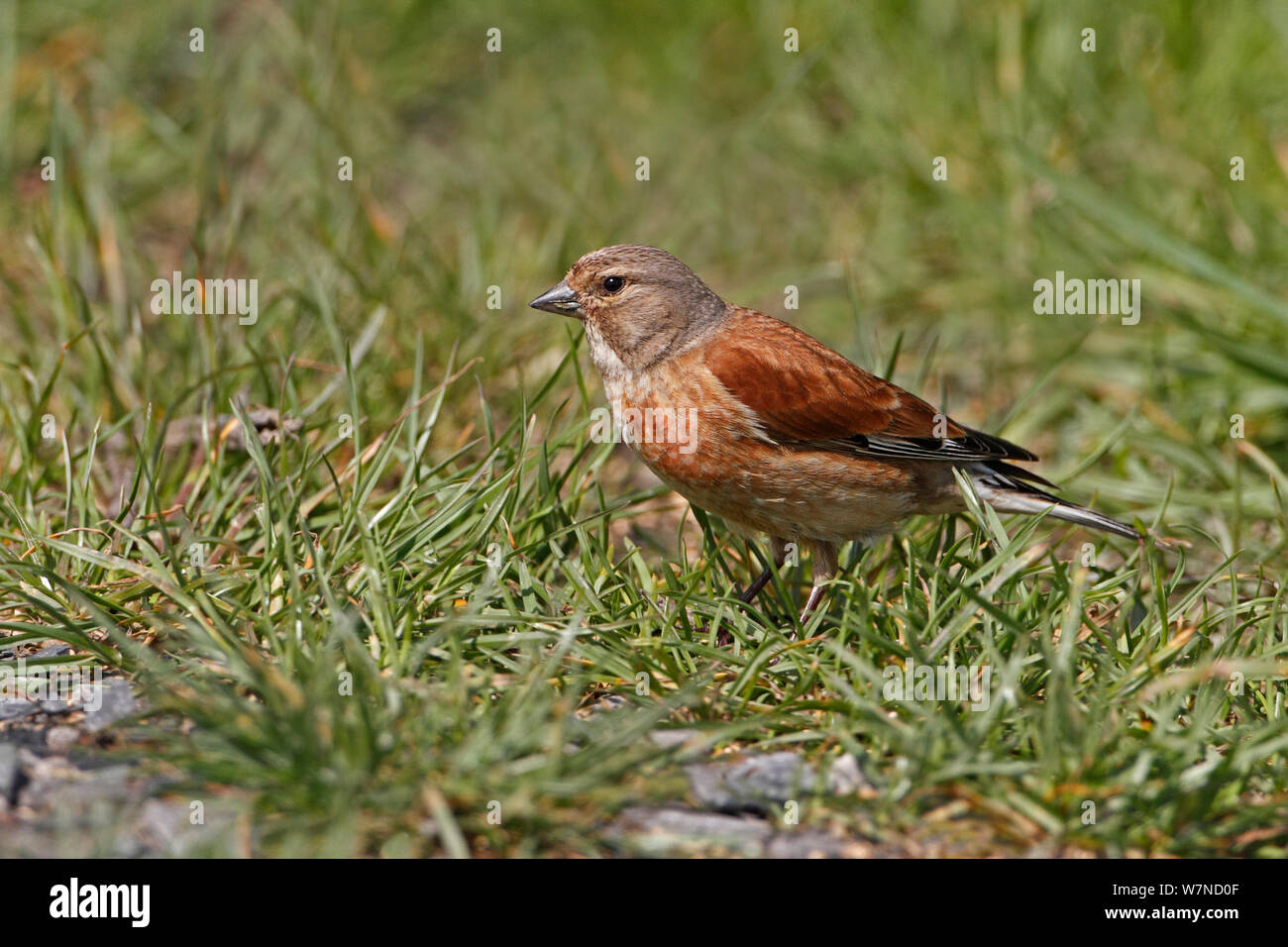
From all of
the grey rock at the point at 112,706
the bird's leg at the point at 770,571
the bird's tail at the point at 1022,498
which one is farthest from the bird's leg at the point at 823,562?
the grey rock at the point at 112,706

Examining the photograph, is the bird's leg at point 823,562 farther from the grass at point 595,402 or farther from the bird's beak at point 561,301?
the bird's beak at point 561,301

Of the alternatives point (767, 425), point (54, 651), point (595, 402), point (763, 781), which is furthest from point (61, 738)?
point (595, 402)

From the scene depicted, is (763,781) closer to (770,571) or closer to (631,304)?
(770,571)

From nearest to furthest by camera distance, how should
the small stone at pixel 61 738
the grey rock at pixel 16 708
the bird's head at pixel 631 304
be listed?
the small stone at pixel 61 738 → the grey rock at pixel 16 708 → the bird's head at pixel 631 304

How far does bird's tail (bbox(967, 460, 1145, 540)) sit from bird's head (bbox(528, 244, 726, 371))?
1.02 m

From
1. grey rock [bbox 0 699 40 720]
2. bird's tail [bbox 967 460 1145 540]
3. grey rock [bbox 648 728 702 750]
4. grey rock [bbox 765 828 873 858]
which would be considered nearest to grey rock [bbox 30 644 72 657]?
grey rock [bbox 0 699 40 720]

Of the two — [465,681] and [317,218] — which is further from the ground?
[317,218]

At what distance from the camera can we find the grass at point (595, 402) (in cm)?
291

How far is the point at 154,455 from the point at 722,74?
16.0ft

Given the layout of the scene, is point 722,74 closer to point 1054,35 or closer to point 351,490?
point 1054,35

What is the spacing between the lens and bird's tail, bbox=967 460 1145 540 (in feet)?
13.4

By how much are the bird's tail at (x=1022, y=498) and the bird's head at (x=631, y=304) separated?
40.1 inches
